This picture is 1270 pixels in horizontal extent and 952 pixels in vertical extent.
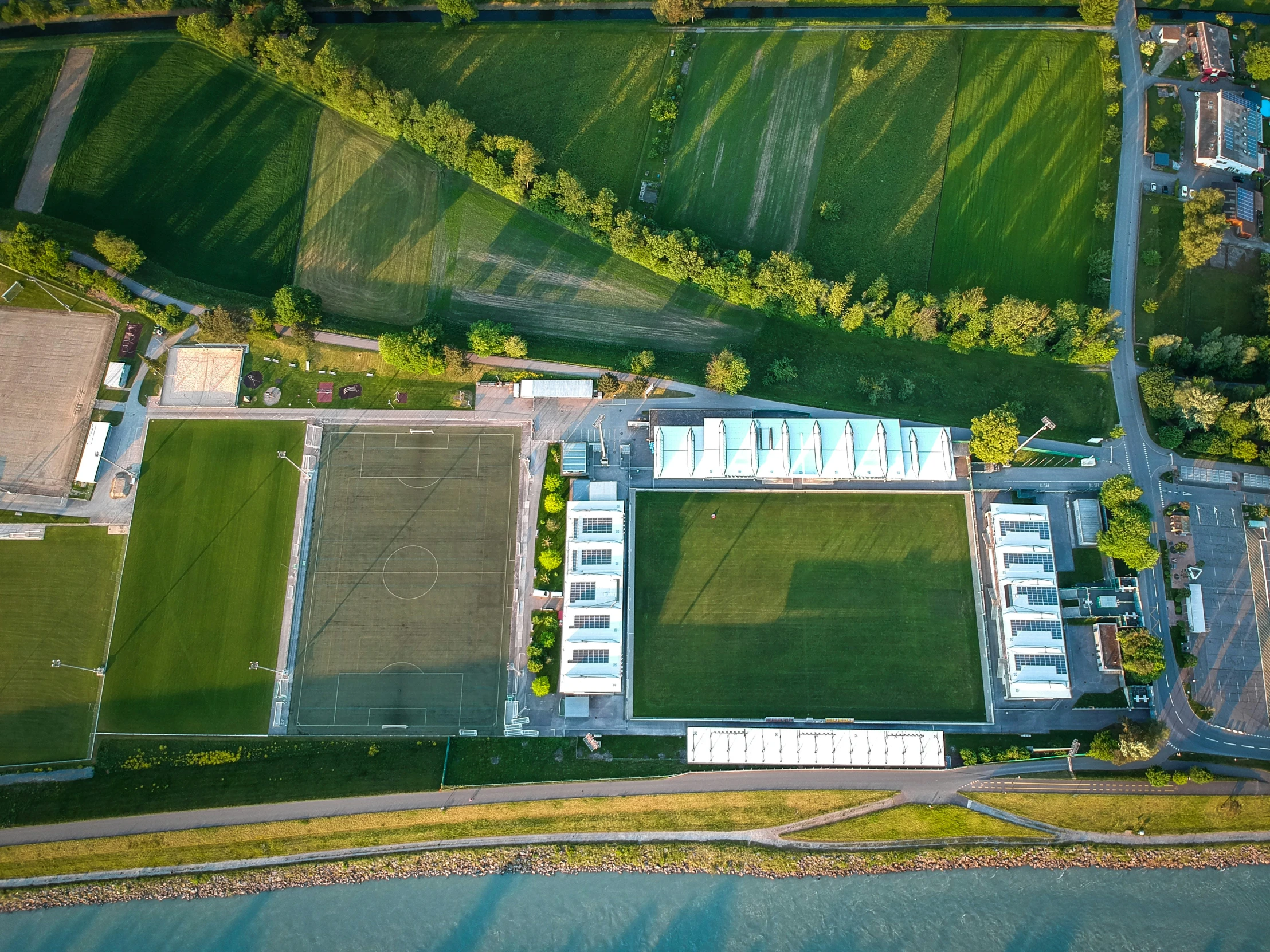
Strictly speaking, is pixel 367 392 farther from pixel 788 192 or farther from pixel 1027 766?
pixel 1027 766

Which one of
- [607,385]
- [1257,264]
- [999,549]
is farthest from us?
[1257,264]

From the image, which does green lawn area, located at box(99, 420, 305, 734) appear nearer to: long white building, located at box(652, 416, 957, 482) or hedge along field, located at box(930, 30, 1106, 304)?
long white building, located at box(652, 416, 957, 482)

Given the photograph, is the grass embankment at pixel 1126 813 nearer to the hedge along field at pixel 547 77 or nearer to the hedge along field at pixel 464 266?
the hedge along field at pixel 464 266

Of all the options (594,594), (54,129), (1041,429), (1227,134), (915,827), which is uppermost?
(54,129)

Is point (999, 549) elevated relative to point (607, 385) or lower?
lower

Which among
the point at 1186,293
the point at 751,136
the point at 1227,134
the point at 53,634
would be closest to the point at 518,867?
the point at 53,634

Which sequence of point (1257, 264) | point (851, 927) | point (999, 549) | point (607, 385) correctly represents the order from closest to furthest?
point (851, 927), point (999, 549), point (607, 385), point (1257, 264)

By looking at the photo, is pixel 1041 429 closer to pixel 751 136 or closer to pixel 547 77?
pixel 751 136

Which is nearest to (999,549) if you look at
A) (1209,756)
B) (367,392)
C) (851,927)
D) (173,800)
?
(1209,756)
